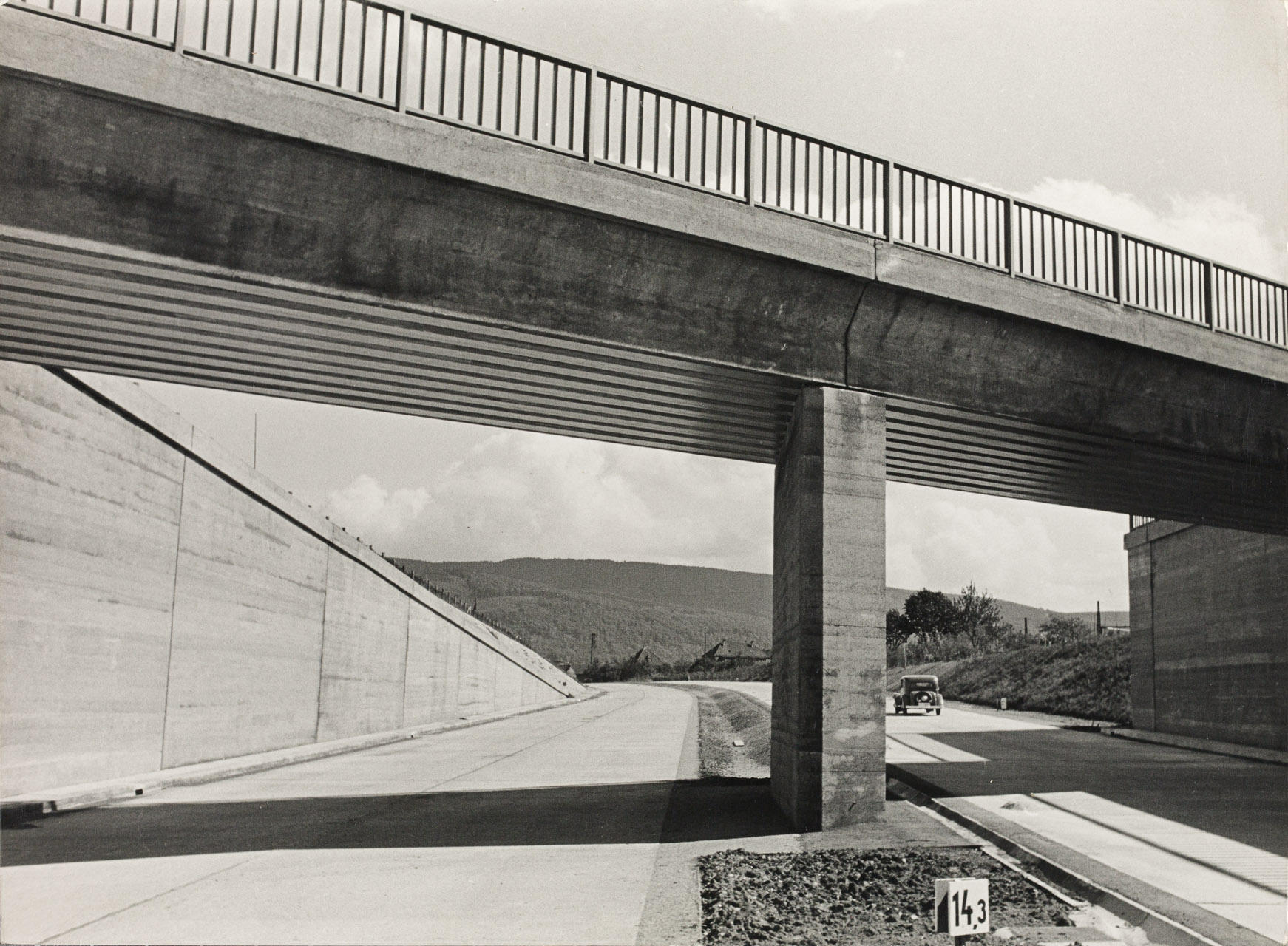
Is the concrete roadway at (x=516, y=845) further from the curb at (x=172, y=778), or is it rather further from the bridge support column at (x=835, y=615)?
the bridge support column at (x=835, y=615)

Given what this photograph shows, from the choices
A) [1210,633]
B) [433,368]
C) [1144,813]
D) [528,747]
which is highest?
[433,368]

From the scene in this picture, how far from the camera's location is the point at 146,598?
58.5 ft

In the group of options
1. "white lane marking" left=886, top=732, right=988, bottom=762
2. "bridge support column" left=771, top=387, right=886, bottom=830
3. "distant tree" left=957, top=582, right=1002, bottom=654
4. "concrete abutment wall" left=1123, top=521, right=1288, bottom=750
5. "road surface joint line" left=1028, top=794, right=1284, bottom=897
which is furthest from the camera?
"distant tree" left=957, top=582, right=1002, bottom=654

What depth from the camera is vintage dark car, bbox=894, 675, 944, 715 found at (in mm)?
41906

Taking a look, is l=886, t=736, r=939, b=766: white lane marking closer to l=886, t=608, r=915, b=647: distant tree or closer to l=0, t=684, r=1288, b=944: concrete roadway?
l=0, t=684, r=1288, b=944: concrete roadway

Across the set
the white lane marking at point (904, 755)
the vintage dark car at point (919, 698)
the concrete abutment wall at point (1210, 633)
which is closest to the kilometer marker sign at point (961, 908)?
the white lane marking at point (904, 755)

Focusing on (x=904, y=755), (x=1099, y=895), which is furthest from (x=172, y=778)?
(x=904, y=755)

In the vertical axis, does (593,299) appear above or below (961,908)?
above

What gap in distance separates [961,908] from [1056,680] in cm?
4819

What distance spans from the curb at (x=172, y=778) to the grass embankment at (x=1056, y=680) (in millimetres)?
26508

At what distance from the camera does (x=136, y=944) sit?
26.1ft

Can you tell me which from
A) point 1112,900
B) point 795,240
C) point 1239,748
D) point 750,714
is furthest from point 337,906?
point 750,714

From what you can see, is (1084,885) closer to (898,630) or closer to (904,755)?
(904,755)

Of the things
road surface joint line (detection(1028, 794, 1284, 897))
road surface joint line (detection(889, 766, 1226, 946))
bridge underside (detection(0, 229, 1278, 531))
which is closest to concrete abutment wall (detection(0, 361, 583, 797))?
bridge underside (detection(0, 229, 1278, 531))
